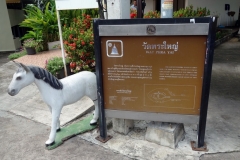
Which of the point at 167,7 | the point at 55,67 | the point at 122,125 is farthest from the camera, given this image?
the point at 55,67

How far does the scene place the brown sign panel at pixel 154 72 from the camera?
2.63 meters

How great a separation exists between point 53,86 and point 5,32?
33.1 ft

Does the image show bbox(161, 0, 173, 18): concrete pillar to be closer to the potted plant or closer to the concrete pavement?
the concrete pavement

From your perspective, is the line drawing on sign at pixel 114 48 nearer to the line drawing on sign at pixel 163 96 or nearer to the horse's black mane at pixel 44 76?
the line drawing on sign at pixel 163 96

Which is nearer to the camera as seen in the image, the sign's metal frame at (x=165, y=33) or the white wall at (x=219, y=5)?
the sign's metal frame at (x=165, y=33)

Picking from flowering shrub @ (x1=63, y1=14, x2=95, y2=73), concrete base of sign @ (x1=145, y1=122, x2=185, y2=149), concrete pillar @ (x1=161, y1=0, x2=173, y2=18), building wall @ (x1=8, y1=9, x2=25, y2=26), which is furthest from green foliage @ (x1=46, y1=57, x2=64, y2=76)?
building wall @ (x1=8, y1=9, x2=25, y2=26)

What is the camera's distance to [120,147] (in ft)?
10.2

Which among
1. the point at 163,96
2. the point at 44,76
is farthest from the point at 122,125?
the point at 44,76

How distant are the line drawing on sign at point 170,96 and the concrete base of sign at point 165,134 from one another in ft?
1.21

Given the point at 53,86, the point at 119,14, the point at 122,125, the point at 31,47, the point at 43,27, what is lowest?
the point at 122,125

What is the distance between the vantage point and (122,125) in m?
3.35

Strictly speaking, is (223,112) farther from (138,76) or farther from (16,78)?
(16,78)

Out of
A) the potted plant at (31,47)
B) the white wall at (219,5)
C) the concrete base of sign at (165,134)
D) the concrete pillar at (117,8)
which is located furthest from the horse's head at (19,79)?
the white wall at (219,5)

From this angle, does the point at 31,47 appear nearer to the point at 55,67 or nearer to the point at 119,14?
the point at 55,67
